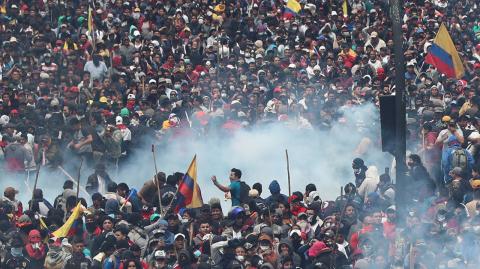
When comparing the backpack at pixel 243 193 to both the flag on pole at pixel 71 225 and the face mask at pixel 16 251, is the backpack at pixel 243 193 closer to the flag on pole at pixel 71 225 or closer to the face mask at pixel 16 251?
the flag on pole at pixel 71 225

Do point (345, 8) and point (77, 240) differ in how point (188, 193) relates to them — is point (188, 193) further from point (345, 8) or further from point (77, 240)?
point (345, 8)

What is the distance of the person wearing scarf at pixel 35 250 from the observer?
62.1 ft

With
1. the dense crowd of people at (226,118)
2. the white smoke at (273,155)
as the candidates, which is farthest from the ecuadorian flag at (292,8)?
the white smoke at (273,155)

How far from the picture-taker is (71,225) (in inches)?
781

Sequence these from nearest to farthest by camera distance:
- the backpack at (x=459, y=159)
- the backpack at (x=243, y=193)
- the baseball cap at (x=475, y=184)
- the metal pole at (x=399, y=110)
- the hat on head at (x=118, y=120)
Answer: the metal pole at (x=399, y=110) < the baseball cap at (x=475, y=184) < the backpack at (x=243, y=193) < the backpack at (x=459, y=159) < the hat on head at (x=118, y=120)

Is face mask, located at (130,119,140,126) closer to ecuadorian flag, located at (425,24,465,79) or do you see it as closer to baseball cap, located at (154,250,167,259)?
ecuadorian flag, located at (425,24,465,79)

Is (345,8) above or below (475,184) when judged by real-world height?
above

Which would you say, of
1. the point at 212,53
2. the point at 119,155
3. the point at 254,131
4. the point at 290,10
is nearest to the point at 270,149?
the point at 254,131

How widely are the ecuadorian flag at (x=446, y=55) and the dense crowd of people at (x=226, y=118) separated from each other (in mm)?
669

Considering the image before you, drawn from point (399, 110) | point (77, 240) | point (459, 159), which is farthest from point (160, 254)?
point (459, 159)

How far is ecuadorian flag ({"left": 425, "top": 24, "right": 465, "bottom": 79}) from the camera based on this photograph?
82.7ft

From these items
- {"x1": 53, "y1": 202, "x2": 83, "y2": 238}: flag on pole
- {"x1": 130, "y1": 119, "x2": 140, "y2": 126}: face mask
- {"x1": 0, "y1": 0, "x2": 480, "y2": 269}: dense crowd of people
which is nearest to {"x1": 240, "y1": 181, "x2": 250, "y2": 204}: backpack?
{"x1": 0, "y1": 0, "x2": 480, "y2": 269}: dense crowd of people

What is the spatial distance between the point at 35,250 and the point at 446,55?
28.7 ft

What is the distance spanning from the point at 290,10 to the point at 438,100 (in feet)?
22.6
